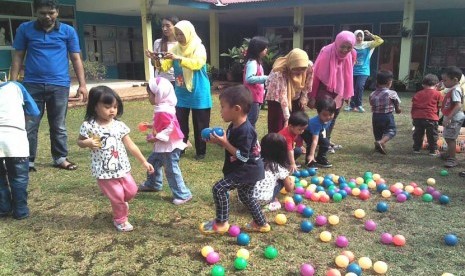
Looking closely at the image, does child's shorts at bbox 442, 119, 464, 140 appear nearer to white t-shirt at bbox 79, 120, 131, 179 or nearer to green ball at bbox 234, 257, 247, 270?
green ball at bbox 234, 257, 247, 270

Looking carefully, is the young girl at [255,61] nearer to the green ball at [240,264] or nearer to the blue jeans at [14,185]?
the green ball at [240,264]

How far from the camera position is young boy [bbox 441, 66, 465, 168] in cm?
507

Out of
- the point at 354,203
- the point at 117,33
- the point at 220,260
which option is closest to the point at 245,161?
the point at 220,260

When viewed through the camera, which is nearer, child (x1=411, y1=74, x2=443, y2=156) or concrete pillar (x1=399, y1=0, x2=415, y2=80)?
child (x1=411, y1=74, x2=443, y2=156)

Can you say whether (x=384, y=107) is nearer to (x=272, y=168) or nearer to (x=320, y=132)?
(x=320, y=132)

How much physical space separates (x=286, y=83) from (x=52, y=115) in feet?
9.41

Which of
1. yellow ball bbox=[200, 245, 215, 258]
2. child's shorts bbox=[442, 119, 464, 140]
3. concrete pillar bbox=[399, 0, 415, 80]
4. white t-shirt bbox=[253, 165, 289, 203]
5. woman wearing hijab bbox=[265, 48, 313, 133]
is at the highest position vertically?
concrete pillar bbox=[399, 0, 415, 80]

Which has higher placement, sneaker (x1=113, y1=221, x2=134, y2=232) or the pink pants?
the pink pants

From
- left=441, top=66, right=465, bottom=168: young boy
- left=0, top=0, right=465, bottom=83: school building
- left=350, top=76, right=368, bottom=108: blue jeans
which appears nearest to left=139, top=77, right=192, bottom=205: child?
left=441, top=66, right=465, bottom=168: young boy

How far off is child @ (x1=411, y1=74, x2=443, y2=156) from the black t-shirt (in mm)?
3681

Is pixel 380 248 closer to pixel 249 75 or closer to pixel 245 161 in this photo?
pixel 245 161

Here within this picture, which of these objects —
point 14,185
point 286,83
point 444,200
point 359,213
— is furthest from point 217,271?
point 286,83

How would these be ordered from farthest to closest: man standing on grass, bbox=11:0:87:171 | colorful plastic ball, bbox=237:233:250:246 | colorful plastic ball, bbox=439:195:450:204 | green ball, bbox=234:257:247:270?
man standing on grass, bbox=11:0:87:171 → colorful plastic ball, bbox=439:195:450:204 → colorful plastic ball, bbox=237:233:250:246 → green ball, bbox=234:257:247:270

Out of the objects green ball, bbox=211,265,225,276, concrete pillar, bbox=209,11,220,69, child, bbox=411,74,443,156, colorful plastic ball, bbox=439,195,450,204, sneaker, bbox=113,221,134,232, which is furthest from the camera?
concrete pillar, bbox=209,11,220,69
